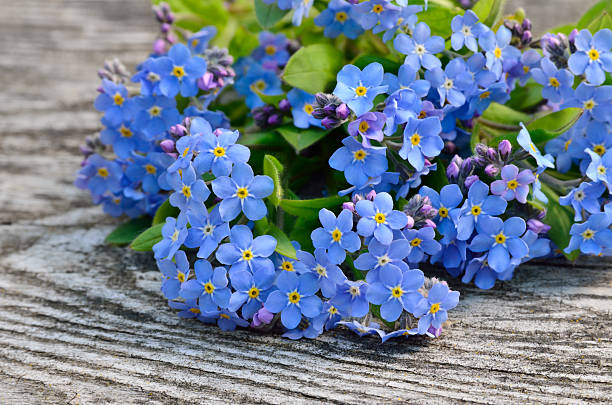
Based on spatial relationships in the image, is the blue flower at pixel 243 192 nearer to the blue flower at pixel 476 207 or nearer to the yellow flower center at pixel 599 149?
the blue flower at pixel 476 207

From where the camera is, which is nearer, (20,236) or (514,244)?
(514,244)

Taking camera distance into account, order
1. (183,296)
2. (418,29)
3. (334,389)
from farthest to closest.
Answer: (418,29) < (183,296) < (334,389)

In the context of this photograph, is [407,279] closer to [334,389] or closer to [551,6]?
[334,389]

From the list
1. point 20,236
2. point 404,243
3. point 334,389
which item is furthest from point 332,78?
point 20,236

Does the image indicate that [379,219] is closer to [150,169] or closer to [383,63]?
[383,63]

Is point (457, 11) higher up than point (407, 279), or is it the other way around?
point (457, 11)

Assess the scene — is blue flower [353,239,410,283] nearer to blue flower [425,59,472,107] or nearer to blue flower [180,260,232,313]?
blue flower [180,260,232,313]

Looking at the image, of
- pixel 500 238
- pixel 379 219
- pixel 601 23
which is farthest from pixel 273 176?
pixel 601 23
